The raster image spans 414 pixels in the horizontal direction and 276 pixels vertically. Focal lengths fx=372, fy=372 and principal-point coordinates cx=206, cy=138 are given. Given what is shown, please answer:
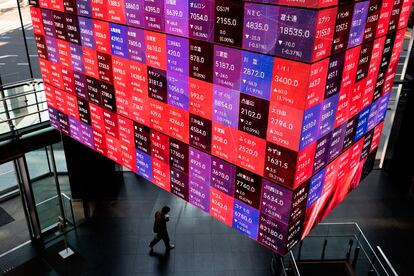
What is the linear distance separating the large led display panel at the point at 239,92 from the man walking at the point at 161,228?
3.42 metres

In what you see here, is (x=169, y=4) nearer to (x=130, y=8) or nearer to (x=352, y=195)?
(x=130, y=8)

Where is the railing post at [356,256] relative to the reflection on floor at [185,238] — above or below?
above

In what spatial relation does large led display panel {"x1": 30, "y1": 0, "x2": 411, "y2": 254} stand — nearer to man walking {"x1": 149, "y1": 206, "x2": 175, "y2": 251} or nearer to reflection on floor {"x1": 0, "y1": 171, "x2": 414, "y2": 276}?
man walking {"x1": 149, "y1": 206, "x2": 175, "y2": 251}

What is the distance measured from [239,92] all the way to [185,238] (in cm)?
738

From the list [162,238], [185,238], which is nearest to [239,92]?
[162,238]

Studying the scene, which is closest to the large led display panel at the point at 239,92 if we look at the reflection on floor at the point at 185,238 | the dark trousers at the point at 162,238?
the dark trousers at the point at 162,238

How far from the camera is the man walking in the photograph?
397 inches

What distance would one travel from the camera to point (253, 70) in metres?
4.45

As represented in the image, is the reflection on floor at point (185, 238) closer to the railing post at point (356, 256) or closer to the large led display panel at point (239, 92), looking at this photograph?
the railing post at point (356, 256)

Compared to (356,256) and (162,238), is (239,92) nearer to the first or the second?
(162,238)

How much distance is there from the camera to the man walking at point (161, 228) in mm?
10086

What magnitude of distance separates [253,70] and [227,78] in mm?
450

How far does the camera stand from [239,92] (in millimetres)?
4723

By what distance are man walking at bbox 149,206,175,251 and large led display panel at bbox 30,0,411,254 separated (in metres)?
3.42
